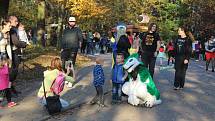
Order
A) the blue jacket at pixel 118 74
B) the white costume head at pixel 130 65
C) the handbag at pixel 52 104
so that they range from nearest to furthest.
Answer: the handbag at pixel 52 104 → the white costume head at pixel 130 65 → the blue jacket at pixel 118 74

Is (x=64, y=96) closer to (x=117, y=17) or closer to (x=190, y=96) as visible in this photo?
(x=190, y=96)

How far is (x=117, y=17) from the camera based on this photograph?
64188 millimetres

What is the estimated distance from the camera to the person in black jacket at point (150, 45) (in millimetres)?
14391

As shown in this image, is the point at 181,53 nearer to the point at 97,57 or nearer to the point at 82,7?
the point at 97,57

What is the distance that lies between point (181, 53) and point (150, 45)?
1036 millimetres

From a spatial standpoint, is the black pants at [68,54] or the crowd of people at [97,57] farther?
the black pants at [68,54]

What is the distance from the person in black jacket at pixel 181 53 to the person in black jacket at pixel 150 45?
2.42 feet

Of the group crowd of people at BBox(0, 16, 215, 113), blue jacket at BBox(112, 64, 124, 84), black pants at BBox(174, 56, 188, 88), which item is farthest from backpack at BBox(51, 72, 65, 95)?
black pants at BBox(174, 56, 188, 88)

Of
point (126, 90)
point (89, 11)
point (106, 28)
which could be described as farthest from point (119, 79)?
point (106, 28)

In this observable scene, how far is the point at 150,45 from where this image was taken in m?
14.5

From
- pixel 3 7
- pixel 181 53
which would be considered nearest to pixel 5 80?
pixel 181 53

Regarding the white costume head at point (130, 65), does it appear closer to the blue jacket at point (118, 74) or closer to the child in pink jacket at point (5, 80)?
the blue jacket at point (118, 74)

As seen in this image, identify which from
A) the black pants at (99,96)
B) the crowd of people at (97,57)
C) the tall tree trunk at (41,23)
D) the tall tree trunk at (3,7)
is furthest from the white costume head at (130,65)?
the tall tree trunk at (41,23)

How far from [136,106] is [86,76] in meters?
6.09
